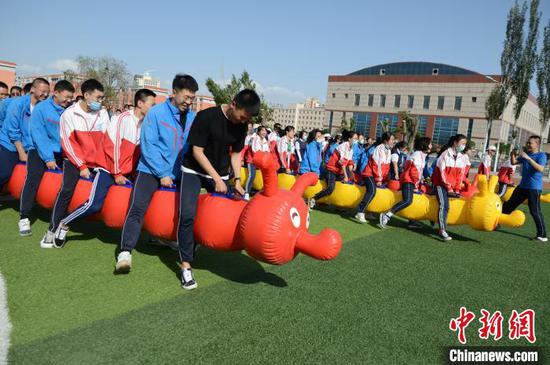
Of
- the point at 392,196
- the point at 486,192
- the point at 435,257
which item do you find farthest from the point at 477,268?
the point at 392,196

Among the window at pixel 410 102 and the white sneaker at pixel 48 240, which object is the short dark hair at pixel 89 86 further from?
the window at pixel 410 102

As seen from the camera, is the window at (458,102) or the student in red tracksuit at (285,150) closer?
the student in red tracksuit at (285,150)

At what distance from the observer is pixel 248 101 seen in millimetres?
3740

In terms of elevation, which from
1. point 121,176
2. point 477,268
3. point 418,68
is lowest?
point 477,268

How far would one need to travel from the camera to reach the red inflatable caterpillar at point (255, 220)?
3.62 metres

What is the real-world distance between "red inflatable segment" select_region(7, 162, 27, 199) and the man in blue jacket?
93.3 inches

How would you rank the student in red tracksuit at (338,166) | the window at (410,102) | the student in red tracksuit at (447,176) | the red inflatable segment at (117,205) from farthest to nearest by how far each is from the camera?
the window at (410,102) < the student in red tracksuit at (338,166) < the student in red tracksuit at (447,176) < the red inflatable segment at (117,205)

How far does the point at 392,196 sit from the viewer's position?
802 cm

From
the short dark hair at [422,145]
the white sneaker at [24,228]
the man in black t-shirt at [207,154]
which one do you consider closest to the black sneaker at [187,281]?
the man in black t-shirt at [207,154]

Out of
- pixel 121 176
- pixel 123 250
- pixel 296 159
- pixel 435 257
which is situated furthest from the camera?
pixel 296 159

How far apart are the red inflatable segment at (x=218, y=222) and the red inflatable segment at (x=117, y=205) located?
993 millimetres

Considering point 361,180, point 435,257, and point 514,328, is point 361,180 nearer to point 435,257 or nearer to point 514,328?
point 435,257

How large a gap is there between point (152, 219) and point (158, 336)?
1.60 metres

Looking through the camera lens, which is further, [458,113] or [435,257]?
[458,113]
